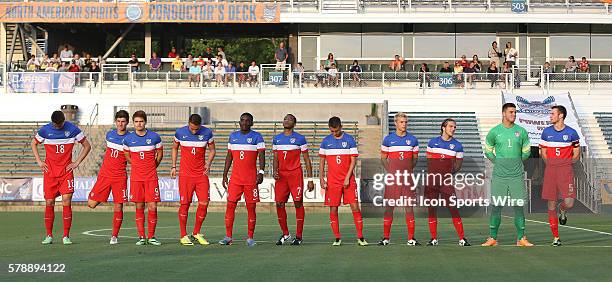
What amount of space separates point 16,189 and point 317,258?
805 inches

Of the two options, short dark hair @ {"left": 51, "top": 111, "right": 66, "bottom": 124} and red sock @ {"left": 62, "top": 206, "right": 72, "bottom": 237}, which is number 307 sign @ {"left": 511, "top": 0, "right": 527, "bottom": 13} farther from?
red sock @ {"left": 62, "top": 206, "right": 72, "bottom": 237}

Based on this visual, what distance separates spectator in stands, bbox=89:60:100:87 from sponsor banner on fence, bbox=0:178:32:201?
10592 mm

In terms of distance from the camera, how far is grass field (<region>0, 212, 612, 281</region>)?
519 inches

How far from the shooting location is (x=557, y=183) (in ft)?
61.0

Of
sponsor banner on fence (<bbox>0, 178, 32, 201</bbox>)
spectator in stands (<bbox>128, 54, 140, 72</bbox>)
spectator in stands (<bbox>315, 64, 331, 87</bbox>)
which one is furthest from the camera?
spectator in stands (<bbox>128, 54, 140, 72</bbox>)

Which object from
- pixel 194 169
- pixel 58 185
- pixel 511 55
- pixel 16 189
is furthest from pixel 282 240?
pixel 511 55

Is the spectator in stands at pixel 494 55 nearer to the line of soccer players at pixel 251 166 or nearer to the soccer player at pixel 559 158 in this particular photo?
the soccer player at pixel 559 158

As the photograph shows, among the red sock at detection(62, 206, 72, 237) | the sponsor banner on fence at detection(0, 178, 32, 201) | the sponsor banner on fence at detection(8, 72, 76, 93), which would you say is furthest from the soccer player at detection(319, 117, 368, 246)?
the sponsor banner on fence at detection(8, 72, 76, 93)

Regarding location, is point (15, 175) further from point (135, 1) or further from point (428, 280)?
point (428, 280)

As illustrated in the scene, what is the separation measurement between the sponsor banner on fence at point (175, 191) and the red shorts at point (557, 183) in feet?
48.1

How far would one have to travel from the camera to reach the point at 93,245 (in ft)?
58.7

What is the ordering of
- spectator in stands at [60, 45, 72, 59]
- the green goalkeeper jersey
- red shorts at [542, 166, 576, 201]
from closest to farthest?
1. the green goalkeeper jersey
2. red shorts at [542, 166, 576, 201]
3. spectator in stands at [60, 45, 72, 59]

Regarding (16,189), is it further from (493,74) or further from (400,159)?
(493,74)

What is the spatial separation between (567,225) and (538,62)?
79.2ft
